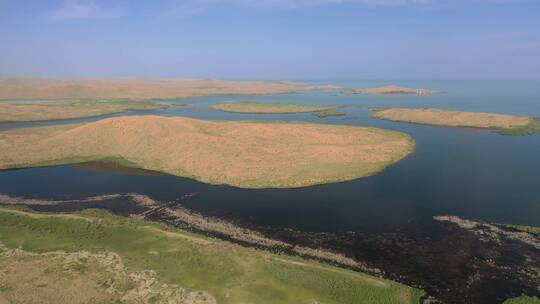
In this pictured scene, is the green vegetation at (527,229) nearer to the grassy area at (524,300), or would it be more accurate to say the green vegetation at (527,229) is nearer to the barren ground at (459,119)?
the grassy area at (524,300)

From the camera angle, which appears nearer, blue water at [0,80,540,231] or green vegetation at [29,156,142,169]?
blue water at [0,80,540,231]

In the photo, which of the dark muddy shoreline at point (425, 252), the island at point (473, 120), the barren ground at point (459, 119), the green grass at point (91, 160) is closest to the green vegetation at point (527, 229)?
the dark muddy shoreline at point (425, 252)

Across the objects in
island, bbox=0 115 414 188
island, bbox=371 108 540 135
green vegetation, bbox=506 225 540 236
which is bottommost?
green vegetation, bbox=506 225 540 236

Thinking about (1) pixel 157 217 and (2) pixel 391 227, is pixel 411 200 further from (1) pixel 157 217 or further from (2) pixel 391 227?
(1) pixel 157 217

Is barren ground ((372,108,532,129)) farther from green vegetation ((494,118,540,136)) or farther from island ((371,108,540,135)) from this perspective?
green vegetation ((494,118,540,136))

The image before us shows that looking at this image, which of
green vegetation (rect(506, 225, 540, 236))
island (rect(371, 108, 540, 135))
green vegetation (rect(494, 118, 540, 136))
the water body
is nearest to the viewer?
green vegetation (rect(506, 225, 540, 236))

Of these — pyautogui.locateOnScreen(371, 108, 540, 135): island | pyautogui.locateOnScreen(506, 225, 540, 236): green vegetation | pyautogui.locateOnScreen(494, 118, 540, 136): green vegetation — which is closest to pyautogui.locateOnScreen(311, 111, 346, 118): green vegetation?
pyautogui.locateOnScreen(371, 108, 540, 135): island

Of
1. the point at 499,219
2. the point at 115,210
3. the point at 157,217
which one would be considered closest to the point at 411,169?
the point at 499,219
